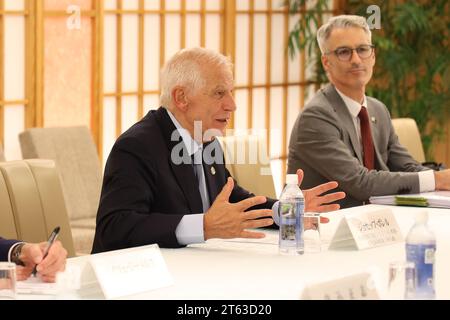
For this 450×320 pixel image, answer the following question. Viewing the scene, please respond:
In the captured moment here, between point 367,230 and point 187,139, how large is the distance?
1.99 feet

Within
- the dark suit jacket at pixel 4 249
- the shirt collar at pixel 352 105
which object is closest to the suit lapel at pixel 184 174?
the dark suit jacket at pixel 4 249

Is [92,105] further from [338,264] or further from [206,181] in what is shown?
[338,264]

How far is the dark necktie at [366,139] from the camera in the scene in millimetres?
4180

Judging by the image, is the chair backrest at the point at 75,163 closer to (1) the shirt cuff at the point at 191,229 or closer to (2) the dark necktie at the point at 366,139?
(2) the dark necktie at the point at 366,139

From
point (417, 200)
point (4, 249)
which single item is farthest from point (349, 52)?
point (4, 249)

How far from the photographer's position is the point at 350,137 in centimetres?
410

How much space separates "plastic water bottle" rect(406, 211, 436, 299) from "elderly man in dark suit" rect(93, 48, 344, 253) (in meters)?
→ 0.54

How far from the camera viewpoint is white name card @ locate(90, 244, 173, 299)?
213 centimetres

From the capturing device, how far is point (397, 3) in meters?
7.09

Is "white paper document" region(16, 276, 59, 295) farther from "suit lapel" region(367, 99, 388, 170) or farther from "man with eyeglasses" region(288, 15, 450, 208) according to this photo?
"suit lapel" region(367, 99, 388, 170)

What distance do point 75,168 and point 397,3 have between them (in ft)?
10.1

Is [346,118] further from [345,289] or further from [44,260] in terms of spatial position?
[345,289]

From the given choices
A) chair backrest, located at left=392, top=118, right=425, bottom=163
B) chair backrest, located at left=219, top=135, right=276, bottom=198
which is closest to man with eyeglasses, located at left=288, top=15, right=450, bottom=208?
chair backrest, located at left=219, top=135, right=276, bottom=198
